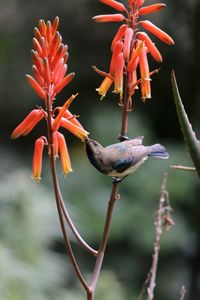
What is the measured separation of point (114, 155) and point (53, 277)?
2780 millimetres

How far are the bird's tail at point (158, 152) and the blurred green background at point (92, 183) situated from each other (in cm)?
221

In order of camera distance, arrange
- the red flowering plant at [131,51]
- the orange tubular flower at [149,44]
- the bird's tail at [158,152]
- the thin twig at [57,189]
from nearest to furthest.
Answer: the thin twig at [57,189], the red flowering plant at [131,51], the orange tubular flower at [149,44], the bird's tail at [158,152]

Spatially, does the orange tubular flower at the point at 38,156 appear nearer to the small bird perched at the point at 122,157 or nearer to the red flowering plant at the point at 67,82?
the red flowering plant at the point at 67,82

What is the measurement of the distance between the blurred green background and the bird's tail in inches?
87.1

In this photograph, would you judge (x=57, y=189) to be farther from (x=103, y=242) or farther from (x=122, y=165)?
(x=122, y=165)

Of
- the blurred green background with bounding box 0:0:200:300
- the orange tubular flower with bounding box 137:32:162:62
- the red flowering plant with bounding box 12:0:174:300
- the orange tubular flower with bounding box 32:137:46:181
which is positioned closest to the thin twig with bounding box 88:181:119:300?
the red flowering plant with bounding box 12:0:174:300

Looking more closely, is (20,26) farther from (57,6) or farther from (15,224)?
(15,224)

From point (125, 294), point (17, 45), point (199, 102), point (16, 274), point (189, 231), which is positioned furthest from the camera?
point (17, 45)

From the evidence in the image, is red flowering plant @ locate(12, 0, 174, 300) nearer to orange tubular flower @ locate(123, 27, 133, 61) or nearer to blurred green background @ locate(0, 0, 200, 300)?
orange tubular flower @ locate(123, 27, 133, 61)

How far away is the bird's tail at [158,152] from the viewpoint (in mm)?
2292

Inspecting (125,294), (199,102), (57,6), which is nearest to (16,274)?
(125,294)

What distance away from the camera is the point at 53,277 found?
15.9 ft

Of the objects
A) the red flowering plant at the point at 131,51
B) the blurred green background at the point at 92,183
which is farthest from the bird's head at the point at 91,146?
the blurred green background at the point at 92,183

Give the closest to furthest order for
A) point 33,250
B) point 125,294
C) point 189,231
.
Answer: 1. point 33,250
2. point 125,294
3. point 189,231
